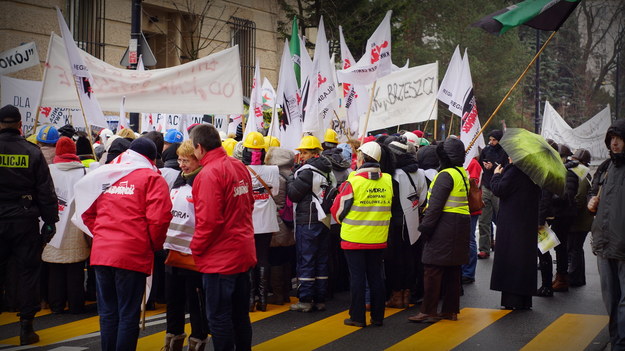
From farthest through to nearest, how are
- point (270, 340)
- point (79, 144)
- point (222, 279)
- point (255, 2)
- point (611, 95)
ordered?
point (611, 95) < point (255, 2) < point (79, 144) < point (270, 340) < point (222, 279)

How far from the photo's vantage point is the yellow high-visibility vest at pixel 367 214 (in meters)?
8.71

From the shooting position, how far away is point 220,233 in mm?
6492

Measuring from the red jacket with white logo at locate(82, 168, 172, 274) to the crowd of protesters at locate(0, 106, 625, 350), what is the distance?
0.01m

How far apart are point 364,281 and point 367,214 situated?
2.33ft

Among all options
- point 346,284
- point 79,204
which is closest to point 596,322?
point 346,284

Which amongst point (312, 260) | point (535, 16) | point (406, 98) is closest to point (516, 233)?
point (312, 260)

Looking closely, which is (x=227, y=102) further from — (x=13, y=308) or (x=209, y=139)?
(x=209, y=139)

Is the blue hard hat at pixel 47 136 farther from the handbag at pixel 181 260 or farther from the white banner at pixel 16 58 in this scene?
the white banner at pixel 16 58

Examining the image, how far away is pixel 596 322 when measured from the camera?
927 cm

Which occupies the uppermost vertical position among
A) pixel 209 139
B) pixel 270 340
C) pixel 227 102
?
pixel 227 102

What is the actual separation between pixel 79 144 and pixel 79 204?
376 centimetres

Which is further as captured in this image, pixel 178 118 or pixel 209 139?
pixel 178 118

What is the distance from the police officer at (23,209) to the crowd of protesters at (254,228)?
0.5 inches

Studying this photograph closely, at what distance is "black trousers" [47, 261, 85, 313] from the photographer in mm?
9492
